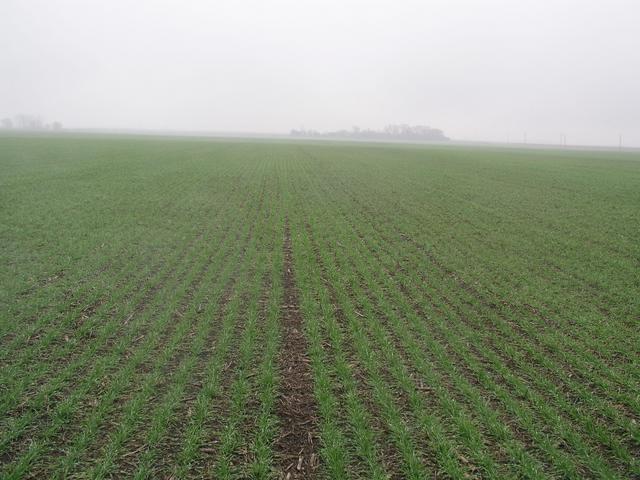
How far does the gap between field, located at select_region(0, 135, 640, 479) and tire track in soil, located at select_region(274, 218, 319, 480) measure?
0.03m

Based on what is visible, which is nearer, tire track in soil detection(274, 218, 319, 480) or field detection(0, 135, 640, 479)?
tire track in soil detection(274, 218, 319, 480)

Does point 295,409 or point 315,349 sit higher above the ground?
point 315,349

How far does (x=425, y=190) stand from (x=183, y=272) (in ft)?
73.3

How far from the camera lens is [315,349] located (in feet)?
25.6

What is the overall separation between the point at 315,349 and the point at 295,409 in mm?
1775

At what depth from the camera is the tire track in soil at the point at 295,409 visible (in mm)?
5098

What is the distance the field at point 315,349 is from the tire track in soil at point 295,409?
0.10ft

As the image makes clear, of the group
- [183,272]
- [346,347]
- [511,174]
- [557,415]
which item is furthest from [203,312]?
[511,174]

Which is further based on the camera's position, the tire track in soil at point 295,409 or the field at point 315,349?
the field at point 315,349

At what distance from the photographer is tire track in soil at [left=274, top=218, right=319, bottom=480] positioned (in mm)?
5098

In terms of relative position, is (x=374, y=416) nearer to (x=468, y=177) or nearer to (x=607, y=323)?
(x=607, y=323)

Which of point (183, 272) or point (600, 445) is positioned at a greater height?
point (183, 272)

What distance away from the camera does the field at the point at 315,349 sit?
5227 mm

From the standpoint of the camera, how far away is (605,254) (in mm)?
13969
